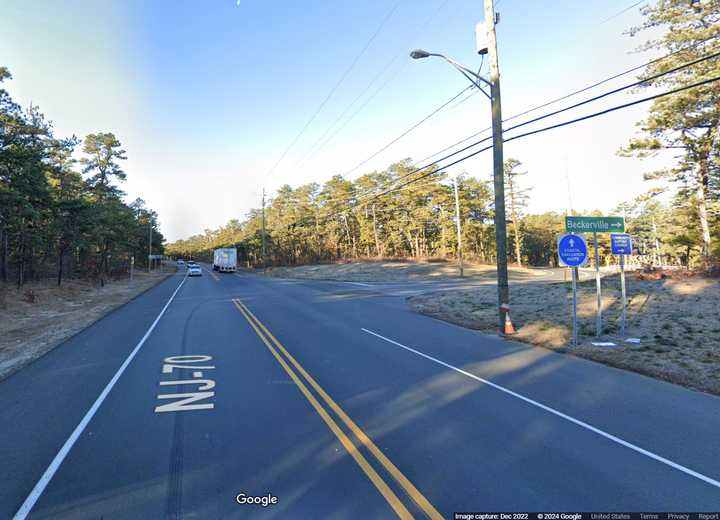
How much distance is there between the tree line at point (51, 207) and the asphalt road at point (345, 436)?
15.4 metres

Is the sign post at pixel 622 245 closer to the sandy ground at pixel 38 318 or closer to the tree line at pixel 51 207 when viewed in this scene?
the sandy ground at pixel 38 318

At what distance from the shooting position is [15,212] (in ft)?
70.0

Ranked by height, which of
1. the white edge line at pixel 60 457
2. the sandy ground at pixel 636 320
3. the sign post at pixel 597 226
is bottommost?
the sandy ground at pixel 636 320

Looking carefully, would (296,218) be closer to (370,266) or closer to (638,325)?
(370,266)

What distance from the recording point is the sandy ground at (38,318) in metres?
10.2

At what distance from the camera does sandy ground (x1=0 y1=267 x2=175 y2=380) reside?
1021 centimetres

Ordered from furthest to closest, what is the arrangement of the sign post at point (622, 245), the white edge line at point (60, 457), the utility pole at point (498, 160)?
the utility pole at point (498, 160) < the sign post at point (622, 245) < the white edge line at point (60, 457)

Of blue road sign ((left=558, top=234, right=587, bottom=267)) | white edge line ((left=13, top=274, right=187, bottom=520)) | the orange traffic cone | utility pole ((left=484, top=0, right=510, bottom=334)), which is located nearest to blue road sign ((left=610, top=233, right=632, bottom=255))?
blue road sign ((left=558, top=234, right=587, bottom=267))

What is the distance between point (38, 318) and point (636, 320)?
73.1ft

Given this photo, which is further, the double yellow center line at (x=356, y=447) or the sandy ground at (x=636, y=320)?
the sandy ground at (x=636, y=320)

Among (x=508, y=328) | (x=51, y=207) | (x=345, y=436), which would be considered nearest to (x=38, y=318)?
(x=51, y=207)

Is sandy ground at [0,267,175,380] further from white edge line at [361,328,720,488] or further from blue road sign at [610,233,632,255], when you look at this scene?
blue road sign at [610,233,632,255]

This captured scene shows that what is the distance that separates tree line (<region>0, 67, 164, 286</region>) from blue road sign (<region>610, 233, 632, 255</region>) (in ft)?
75.9

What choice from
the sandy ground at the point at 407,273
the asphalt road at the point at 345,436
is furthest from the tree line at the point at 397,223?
the asphalt road at the point at 345,436
